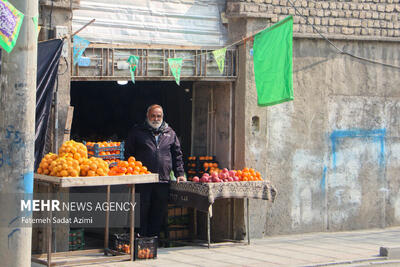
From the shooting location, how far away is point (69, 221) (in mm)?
9695

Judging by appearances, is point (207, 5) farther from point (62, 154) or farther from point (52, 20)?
→ point (62, 154)

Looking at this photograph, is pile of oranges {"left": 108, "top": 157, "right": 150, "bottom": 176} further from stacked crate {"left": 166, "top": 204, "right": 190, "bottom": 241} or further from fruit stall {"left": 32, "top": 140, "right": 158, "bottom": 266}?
stacked crate {"left": 166, "top": 204, "right": 190, "bottom": 241}

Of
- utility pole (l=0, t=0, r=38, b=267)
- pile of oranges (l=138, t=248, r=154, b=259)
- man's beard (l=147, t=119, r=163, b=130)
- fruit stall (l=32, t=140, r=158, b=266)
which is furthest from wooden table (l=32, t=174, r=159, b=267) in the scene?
utility pole (l=0, t=0, r=38, b=267)

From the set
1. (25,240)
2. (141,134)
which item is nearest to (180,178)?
(141,134)

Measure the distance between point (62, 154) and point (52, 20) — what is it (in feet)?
6.43

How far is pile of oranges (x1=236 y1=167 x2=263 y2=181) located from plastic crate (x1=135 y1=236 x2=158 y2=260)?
1818 mm

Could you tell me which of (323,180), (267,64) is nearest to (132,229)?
(267,64)

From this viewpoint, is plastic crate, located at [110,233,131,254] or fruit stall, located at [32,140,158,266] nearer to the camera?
fruit stall, located at [32,140,158,266]

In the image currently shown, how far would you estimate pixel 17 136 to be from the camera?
6.71m

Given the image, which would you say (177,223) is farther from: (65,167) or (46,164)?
(65,167)

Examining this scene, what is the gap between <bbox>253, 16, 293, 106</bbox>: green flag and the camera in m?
10.3

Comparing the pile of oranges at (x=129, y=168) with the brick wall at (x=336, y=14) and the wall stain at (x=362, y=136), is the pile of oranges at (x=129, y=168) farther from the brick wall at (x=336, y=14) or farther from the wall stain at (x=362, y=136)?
the wall stain at (x=362, y=136)

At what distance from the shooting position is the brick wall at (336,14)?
10977 millimetres

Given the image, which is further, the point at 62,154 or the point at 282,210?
the point at 282,210
